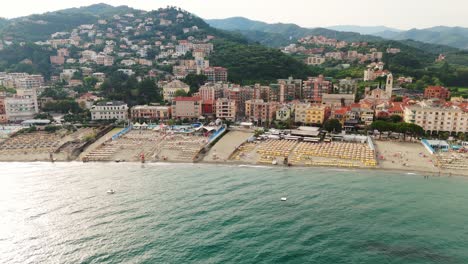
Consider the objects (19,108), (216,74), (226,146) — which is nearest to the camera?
(226,146)

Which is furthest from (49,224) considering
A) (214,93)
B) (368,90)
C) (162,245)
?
(368,90)

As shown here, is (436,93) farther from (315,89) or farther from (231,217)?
(231,217)

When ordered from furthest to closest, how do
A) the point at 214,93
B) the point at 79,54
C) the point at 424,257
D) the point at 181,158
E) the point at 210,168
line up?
the point at 79,54
the point at 214,93
the point at 181,158
the point at 210,168
the point at 424,257

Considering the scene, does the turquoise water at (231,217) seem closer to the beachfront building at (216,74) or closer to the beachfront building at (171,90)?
the beachfront building at (171,90)

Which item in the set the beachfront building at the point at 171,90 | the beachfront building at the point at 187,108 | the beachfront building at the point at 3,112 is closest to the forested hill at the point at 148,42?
the beachfront building at the point at 171,90

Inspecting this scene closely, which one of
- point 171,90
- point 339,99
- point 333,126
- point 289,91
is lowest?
point 333,126

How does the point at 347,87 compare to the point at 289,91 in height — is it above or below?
above

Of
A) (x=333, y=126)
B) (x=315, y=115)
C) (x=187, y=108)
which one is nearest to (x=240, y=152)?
(x=333, y=126)

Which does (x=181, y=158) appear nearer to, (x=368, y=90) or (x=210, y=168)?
(x=210, y=168)
